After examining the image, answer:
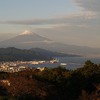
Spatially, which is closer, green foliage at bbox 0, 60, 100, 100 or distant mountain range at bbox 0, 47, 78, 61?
green foliage at bbox 0, 60, 100, 100

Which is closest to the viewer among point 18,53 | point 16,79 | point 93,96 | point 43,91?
point 93,96

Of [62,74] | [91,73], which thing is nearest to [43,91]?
[62,74]

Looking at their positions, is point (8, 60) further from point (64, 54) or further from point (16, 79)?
point (16, 79)

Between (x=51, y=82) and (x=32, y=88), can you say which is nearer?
(x=32, y=88)

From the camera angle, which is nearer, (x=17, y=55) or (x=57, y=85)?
(x=57, y=85)

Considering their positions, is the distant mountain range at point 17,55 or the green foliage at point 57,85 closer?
the green foliage at point 57,85

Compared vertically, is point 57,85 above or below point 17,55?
below

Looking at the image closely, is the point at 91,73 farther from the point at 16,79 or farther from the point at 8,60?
the point at 8,60

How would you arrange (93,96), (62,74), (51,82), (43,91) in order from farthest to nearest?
(62,74) < (51,82) < (43,91) < (93,96)

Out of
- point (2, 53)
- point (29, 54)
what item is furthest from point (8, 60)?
point (29, 54)
